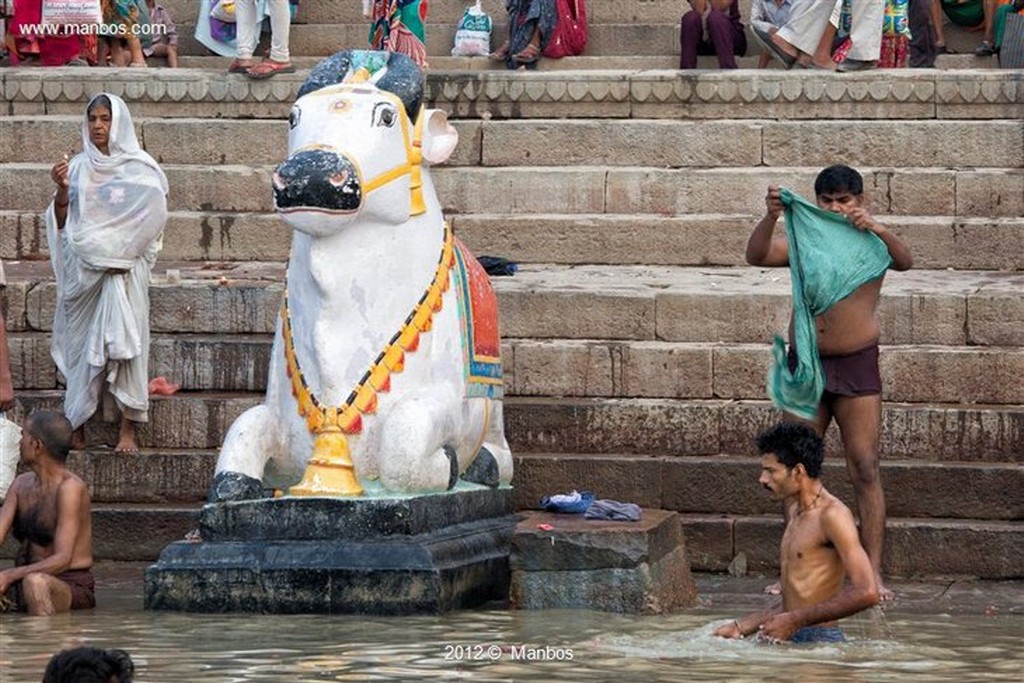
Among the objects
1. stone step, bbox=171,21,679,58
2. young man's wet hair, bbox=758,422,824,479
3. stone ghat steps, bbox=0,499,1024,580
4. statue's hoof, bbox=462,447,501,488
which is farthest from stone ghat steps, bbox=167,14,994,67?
young man's wet hair, bbox=758,422,824,479

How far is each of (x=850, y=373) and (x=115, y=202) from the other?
3.68 metres

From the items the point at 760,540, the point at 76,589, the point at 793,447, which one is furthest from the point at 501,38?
the point at 793,447

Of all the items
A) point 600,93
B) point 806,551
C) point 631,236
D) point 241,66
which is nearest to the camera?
point 806,551

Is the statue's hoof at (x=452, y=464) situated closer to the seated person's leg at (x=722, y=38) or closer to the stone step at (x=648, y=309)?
the stone step at (x=648, y=309)

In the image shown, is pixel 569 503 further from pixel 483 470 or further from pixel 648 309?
pixel 648 309

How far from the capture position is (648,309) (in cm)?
1277

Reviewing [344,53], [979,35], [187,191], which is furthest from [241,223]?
[979,35]

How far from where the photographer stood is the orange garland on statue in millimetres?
10281

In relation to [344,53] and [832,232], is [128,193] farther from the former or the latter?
[832,232]

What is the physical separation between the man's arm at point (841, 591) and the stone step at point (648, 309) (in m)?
3.59

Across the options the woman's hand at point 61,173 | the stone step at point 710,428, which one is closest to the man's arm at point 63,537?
the woman's hand at point 61,173

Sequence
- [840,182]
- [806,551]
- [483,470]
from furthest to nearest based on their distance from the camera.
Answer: [483,470] < [840,182] < [806,551]

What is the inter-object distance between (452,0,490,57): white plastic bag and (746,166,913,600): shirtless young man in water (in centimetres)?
625

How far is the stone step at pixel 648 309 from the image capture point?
41.2ft
